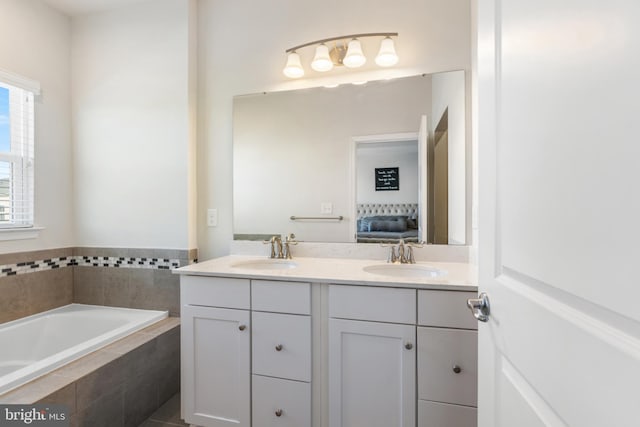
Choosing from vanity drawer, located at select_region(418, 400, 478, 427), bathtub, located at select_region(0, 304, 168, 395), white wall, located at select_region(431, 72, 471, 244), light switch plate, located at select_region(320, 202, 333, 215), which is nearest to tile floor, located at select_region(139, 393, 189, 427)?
bathtub, located at select_region(0, 304, 168, 395)

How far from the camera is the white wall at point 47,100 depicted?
205cm

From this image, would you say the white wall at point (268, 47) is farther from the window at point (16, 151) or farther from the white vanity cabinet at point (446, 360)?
the white vanity cabinet at point (446, 360)

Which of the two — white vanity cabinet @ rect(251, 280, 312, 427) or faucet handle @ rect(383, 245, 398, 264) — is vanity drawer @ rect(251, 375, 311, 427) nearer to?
white vanity cabinet @ rect(251, 280, 312, 427)

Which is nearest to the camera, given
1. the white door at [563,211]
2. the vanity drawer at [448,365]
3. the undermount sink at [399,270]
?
the white door at [563,211]

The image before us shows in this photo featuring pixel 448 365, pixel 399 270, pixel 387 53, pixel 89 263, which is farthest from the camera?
pixel 89 263

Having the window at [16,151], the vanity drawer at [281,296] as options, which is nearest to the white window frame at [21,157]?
the window at [16,151]

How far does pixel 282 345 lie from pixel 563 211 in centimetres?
129

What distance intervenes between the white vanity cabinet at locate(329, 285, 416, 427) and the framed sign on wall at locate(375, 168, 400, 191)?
0.72m

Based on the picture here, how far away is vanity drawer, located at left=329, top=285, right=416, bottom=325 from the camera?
→ 1.33 metres

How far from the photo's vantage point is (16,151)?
2.11 meters

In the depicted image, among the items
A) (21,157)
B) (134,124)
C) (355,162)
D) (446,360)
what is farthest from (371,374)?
(21,157)

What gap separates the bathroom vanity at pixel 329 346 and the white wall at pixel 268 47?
29.7 inches

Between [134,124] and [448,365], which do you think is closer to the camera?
[448,365]

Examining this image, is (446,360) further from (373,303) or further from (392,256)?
(392,256)
